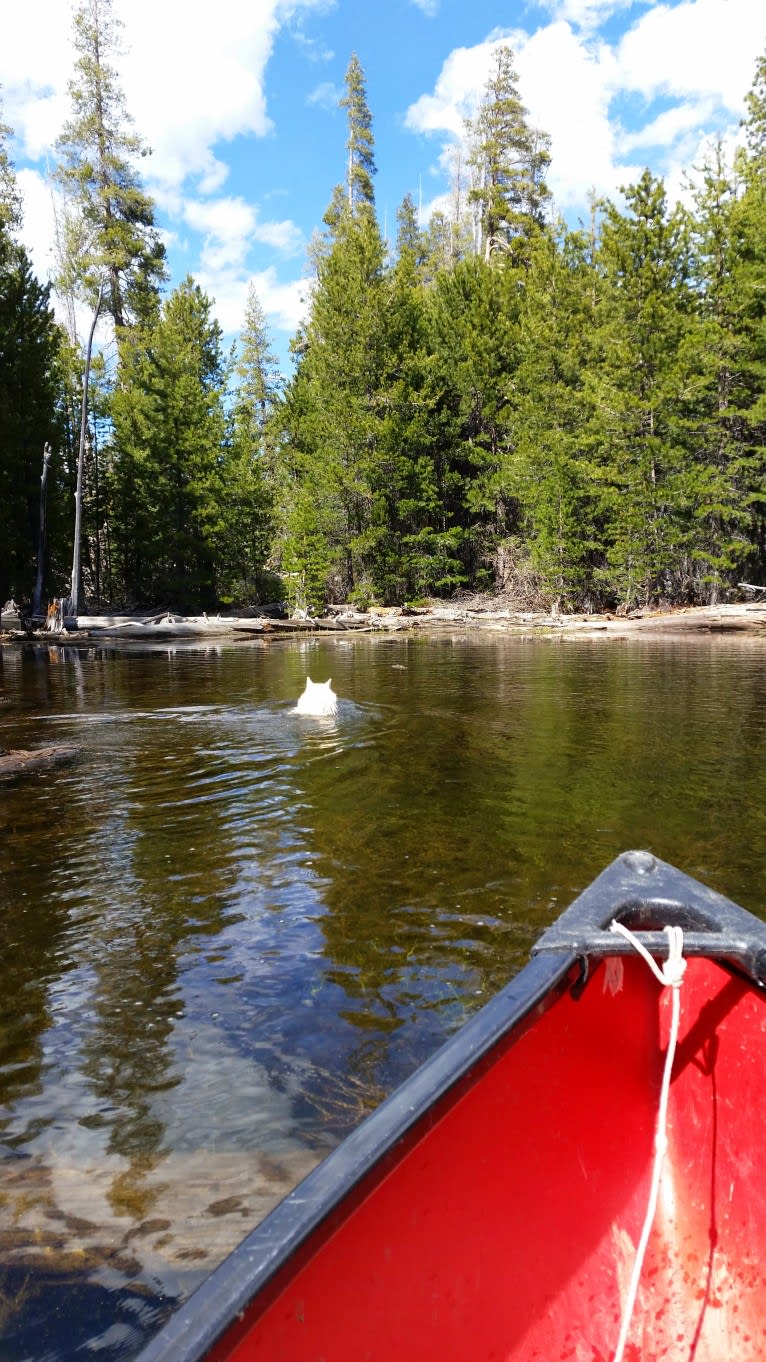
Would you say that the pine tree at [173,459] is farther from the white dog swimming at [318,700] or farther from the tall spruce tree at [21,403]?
the white dog swimming at [318,700]

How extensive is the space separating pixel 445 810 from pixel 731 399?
31.2m

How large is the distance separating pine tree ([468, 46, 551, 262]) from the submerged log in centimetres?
5237

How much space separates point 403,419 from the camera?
40094 millimetres

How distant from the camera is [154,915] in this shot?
4.95m

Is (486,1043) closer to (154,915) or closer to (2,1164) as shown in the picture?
(2,1164)

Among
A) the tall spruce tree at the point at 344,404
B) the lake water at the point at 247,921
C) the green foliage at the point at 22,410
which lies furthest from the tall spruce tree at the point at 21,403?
the lake water at the point at 247,921

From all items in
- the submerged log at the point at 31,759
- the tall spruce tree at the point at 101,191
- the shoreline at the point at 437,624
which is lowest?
the submerged log at the point at 31,759

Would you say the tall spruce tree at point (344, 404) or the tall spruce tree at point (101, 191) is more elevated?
the tall spruce tree at point (101, 191)

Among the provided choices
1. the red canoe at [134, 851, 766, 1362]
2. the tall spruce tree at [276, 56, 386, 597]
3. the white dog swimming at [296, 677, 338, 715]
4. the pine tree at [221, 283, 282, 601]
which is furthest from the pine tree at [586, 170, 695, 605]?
the red canoe at [134, 851, 766, 1362]

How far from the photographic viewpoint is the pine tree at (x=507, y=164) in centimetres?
5300

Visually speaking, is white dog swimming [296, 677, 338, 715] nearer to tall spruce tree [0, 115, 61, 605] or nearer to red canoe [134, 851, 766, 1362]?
red canoe [134, 851, 766, 1362]

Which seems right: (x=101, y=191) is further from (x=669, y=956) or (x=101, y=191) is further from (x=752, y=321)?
(x=669, y=956)

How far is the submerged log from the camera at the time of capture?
8848 mm

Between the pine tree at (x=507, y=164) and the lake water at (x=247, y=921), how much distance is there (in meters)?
51.4
